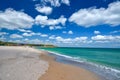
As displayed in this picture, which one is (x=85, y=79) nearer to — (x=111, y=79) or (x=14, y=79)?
(x=111, y=79)

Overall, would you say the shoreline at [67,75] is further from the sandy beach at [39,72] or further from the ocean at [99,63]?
the ocean at [99,63]

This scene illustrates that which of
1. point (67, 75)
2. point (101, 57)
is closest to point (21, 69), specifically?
point (67, 75)

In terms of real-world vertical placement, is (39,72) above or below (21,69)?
below

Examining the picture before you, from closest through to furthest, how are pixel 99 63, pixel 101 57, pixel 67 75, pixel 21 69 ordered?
pixel 67 75
pixel 21 69
pixel 99 63
pixel 101 57

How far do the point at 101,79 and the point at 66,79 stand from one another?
3150 mm

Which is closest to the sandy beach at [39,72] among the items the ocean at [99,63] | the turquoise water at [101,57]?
the ocean at [99,63]

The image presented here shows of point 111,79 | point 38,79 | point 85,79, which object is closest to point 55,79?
point 38,79

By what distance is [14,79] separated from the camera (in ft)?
28.6

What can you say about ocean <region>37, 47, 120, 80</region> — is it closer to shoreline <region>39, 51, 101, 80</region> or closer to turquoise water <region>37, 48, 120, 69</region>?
turquoise water <region>37, 48, 120, 69</region>

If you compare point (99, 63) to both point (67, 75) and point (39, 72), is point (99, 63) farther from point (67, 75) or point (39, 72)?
point (39, 72)

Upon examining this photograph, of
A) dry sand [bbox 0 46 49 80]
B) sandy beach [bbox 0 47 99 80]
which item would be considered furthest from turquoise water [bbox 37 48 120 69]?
dry sand [bbox 0 46 49 80]

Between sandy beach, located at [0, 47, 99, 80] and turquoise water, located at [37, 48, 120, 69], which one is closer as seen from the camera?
sandy beach, located at [0, 47, 99, 80]

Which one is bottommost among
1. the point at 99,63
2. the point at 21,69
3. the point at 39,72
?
the point at 99,63

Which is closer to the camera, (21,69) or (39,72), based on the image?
(39,72)
